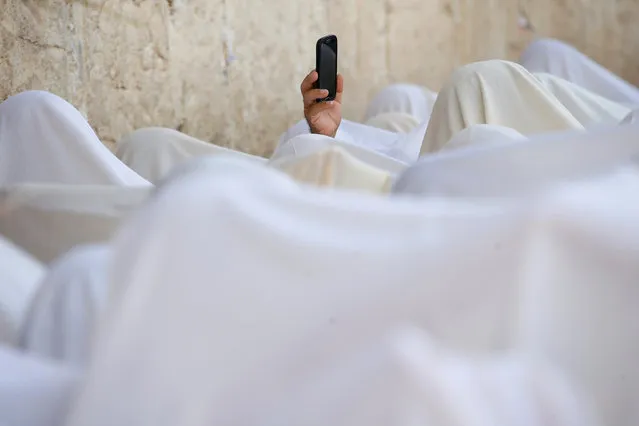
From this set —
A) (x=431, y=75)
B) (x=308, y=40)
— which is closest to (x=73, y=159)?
(x=308, y=40)

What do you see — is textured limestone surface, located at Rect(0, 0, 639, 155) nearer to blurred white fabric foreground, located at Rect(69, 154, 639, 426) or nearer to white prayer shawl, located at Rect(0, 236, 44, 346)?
white prayer shawl, located at Rect(0, 236, 44, 346)

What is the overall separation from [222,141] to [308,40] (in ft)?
2.43

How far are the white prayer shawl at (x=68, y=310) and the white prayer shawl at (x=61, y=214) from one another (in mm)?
635

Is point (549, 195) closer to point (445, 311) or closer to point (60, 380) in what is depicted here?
point (445, 311)

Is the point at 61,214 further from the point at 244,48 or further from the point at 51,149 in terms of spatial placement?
the point at 244,48

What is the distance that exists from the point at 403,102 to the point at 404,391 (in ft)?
14.6

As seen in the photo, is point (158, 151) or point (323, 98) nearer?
point (323, 98)

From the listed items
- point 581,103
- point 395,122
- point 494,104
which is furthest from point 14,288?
point 395,122

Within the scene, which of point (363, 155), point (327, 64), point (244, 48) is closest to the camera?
point (363, 155)

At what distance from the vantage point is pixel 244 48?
4.78m

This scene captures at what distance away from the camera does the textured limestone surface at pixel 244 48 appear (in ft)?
12.3

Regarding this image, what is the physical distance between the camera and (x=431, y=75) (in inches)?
231

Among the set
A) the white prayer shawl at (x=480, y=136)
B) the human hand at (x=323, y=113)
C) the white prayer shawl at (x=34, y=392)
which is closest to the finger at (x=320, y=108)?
the human hand at (x=323, y=113)

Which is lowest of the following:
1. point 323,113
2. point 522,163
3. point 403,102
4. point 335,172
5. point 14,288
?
point 403,102
